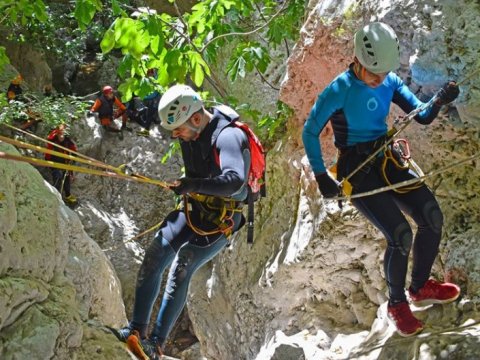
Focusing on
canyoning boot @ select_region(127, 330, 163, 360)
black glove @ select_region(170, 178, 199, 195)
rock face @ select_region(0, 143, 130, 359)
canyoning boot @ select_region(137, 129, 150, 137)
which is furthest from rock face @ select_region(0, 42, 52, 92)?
black glove @ select_region(170, 178, 199, 195)

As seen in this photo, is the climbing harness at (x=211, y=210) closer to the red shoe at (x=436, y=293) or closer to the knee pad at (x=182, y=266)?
the knee pad at (x=182, y=266)

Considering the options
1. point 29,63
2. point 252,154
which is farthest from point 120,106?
point 252,154

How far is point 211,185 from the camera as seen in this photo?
3.29 metres

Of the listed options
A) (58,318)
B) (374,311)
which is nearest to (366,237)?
(374,311)

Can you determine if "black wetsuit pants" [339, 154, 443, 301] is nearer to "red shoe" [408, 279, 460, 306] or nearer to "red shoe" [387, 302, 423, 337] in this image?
"red shoe" [387, 302, 423, 337]

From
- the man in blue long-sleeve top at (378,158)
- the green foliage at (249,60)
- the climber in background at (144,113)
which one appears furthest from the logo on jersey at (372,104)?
the climber in background at (144,113)

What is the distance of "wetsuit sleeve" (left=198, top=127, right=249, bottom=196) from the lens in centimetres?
329

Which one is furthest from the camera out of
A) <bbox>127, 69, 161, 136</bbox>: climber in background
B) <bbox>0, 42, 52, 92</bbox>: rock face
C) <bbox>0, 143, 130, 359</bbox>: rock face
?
<bbox>0, 42, 52, 92</bbox>: rock face

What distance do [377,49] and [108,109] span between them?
11034mm

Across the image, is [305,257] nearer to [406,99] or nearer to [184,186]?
[406,99]

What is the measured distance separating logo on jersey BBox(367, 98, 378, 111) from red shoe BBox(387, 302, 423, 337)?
121 centimetres

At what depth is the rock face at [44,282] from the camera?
311cm

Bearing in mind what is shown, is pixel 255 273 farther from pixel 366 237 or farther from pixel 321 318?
pixel 366 237

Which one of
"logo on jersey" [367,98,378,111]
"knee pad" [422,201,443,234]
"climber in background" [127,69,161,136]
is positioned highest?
"logo on jersey" [367,98,378,111]
